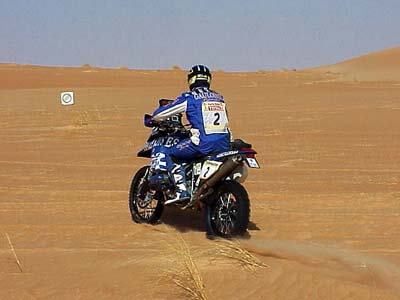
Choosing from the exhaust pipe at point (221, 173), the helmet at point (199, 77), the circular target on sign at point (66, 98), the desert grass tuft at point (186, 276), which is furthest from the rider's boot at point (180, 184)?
the circular target on sign at point (66, 98)

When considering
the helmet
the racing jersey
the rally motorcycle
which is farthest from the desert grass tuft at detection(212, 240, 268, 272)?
the helmet

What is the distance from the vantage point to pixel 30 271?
6723mm

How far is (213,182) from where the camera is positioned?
7906 millimetres

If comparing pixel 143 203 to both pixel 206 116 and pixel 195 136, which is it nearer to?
pixel 195 136

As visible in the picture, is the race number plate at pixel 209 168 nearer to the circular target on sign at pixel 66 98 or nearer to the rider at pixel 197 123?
the rider at pixel 197 123

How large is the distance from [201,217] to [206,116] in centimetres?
168

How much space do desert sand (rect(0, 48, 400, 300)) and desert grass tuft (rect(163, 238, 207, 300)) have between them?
5cm

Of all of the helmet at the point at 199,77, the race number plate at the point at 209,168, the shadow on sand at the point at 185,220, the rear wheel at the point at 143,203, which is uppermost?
the helmet at the point at 199,77

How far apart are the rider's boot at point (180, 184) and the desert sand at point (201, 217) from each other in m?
0.35

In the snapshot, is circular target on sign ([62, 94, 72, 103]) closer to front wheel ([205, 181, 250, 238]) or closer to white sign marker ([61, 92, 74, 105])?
white sign marker ([61, 92, 74, 105])

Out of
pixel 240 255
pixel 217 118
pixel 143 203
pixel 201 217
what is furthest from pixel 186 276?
pixel 201 217

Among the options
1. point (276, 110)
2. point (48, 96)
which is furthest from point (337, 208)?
point (48, 96)

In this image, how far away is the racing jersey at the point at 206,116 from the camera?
8172 mm

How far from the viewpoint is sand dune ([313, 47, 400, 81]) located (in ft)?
245
